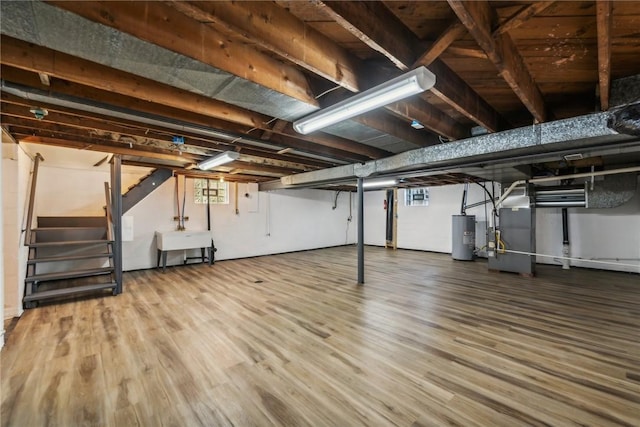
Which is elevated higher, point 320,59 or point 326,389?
point 320,59

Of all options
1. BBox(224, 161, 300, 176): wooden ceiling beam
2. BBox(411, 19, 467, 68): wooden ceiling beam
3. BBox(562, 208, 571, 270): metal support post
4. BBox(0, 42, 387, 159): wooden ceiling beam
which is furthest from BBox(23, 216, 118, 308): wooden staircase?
BBox(562, 208, 571, 270): metal support post

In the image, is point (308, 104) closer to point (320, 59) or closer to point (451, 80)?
point (320, 59)

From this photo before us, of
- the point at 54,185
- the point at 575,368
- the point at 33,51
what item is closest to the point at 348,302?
the point at 575,368

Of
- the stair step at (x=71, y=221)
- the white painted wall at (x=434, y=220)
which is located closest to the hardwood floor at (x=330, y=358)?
the stair step at (x=71, y=221)

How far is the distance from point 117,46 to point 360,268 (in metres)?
4.03

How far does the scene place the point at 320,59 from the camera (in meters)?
1.60

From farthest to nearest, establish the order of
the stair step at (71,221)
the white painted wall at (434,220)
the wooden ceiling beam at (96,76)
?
the white painted wall at (434,220)
the stair step at (71,221)
the wooden ceiling beam at (96,76)

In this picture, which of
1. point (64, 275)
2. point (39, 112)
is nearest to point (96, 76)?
point (39, 112)

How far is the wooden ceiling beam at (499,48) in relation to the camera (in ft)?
3.80

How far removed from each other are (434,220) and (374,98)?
693cm

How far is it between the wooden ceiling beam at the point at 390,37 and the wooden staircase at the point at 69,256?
4.44 metres

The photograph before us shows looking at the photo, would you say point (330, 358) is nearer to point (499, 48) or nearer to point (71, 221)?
point (499, 48)

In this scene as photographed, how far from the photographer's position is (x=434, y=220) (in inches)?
312

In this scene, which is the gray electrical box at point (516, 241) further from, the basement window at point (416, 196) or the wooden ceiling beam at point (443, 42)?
the wooden ceiling beam at point (443, 42)
